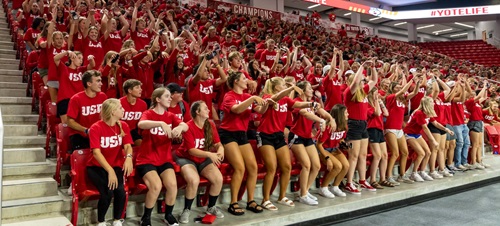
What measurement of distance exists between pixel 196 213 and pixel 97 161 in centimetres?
119

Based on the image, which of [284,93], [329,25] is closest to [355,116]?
[284,93]

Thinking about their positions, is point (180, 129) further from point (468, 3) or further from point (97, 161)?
point (468, 3)

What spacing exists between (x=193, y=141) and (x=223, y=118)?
584 millimetres

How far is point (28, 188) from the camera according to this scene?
11.6ft

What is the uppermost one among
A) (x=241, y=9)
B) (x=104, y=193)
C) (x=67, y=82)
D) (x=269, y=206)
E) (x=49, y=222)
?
(x=241, y=9)

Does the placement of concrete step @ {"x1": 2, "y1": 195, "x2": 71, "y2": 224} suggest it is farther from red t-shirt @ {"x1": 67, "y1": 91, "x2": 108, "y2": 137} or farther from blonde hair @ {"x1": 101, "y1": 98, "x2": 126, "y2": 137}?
blonde hair @ {"x1": 101, "y1": 98, "x2": 126, "y2": 137}

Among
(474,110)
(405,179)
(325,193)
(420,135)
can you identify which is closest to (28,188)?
(325,193)

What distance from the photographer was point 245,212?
4.16 metres

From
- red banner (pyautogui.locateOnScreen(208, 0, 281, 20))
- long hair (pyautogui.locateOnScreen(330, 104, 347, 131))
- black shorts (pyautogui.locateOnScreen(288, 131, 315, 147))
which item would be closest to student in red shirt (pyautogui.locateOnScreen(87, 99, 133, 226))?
black shorts (pyautogui.locateOnScreen(288, 131, 315, 147))

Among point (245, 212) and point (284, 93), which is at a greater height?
point (284, 93)

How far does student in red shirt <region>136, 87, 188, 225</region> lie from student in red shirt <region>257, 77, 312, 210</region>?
1091 millimetres

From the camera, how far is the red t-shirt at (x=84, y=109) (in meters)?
3.78

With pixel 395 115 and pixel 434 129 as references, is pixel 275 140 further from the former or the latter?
pixel 434 129

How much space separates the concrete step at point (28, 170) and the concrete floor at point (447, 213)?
2.96 m
